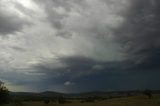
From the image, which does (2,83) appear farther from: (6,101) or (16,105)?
(16,105)

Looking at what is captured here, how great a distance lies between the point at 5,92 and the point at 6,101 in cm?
313

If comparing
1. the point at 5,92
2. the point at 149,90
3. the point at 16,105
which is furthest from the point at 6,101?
the point at 149,90

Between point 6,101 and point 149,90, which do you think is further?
point 149,90

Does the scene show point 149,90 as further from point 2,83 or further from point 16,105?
point 2,83

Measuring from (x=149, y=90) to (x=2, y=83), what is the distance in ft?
222

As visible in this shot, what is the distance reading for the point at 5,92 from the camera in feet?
308

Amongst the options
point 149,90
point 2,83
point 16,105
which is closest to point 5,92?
point 2,83

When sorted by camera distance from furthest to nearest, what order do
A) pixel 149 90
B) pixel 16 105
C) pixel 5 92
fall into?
pixel 149 90
pixel 16 105
pixel 5 92

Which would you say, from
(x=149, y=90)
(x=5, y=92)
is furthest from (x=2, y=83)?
(x=149, y=90)

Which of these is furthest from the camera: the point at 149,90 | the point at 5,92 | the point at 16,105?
the point at 149,90

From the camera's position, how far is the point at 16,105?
106625mm

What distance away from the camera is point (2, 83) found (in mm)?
94688

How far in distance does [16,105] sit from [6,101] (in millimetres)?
12232

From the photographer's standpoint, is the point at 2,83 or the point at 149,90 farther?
the point at 149,90
